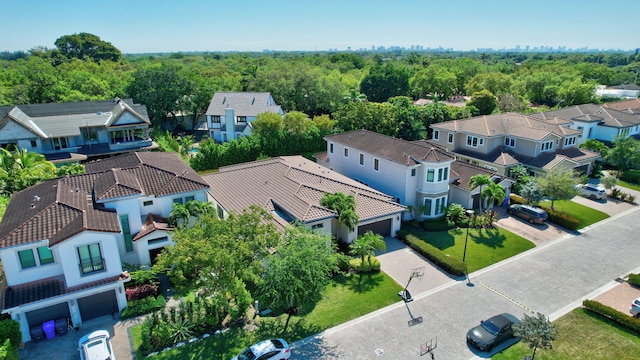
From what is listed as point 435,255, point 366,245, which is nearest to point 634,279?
point 435,255

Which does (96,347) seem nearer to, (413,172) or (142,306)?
(142,306)

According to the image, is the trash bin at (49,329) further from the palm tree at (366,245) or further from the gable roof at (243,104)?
the gable roof at (243,104)

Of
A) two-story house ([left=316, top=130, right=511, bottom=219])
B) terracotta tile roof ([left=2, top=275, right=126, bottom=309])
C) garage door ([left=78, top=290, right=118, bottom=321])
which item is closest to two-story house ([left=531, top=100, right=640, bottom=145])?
two-story house ([left=316, top=130, right=511, bottom=219])

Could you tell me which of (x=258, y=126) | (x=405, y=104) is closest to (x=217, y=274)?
(x=258, y=126)

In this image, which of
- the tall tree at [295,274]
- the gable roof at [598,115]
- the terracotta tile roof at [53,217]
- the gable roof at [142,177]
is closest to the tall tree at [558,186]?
the gable roof at [598,115]

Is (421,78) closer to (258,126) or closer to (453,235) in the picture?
(258,126)

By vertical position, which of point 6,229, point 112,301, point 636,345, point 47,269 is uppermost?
point 6,229

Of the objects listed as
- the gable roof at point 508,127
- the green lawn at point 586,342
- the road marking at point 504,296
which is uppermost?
the gable roof at point 508,127
